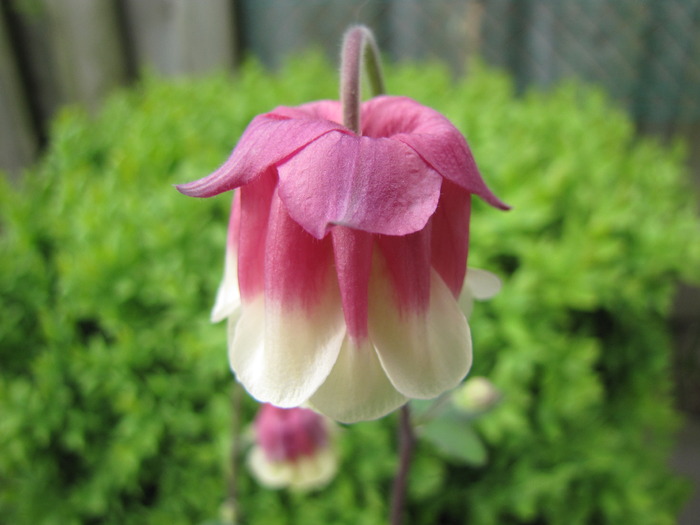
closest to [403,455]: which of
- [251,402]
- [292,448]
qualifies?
[292,448]

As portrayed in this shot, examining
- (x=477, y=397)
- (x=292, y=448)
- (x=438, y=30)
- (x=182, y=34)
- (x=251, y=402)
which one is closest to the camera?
(x=477, y=397)

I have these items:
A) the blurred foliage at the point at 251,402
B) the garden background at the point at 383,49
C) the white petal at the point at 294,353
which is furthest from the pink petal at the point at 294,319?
the garden background at the point at 383,49

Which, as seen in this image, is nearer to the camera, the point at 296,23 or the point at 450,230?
the point at 450,230

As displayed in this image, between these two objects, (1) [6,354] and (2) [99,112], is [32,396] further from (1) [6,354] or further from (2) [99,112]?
(2) [99,112]

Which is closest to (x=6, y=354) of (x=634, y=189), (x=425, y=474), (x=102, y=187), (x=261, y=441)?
(x=102, y=187)

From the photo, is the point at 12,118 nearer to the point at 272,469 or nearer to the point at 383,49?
the point at 383,49

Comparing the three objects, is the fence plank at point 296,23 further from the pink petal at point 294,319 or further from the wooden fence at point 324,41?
the pink petal at point 294,319
